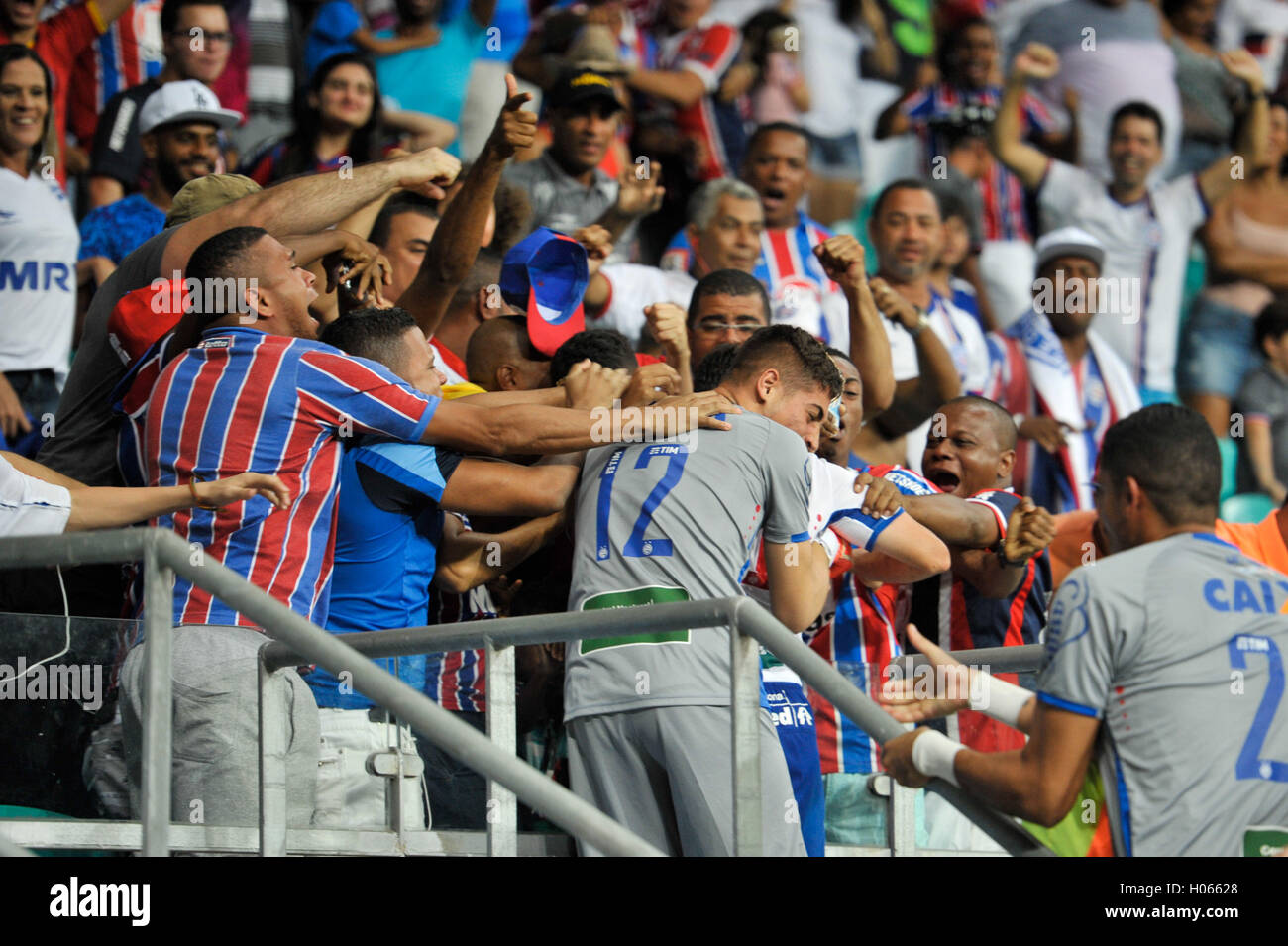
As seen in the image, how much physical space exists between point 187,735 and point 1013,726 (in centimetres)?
192

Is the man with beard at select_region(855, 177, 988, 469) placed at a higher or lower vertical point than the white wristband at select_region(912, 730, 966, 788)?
higher

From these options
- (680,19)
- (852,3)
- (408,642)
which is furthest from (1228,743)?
(852,3)

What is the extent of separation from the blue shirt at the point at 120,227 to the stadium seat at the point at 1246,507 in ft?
19.5

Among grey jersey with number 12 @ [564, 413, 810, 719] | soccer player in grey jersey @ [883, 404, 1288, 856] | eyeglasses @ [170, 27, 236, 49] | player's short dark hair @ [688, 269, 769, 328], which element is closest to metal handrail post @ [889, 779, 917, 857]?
grey jersey with number 12 @ [564, 413, 810, 719]

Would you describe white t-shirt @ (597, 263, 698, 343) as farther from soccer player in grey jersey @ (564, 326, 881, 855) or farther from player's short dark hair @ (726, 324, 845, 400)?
soccer player in grey jersey @ (564, 326, 881, 855)

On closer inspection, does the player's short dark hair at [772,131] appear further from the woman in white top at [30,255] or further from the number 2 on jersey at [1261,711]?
the number 2 on jersey at [1261,711]

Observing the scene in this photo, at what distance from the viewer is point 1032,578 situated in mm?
5738

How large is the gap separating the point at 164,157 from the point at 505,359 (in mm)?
2426

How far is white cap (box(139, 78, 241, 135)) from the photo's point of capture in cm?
713

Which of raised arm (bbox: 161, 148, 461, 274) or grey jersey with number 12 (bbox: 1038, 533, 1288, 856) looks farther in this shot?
raised arm (bbox: 161, 148, 461, 274)

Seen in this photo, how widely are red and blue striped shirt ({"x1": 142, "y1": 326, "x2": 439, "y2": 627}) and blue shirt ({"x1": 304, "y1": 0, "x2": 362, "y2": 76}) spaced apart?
473cm

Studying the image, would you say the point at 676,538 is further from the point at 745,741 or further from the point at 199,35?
the point at 199,35

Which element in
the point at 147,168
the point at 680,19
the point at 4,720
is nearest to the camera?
the point at 4,720

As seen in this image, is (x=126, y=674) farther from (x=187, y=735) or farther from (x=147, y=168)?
(x=147, y=168)
